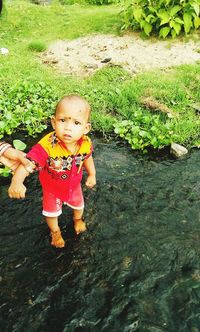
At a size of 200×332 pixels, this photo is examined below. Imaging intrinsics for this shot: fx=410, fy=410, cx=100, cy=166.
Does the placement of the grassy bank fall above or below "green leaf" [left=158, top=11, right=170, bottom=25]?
below

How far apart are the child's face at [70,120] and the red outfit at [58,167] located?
20cm

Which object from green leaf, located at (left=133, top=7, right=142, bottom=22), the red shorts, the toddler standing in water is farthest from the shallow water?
green leaf, located at (left=133, top=7, right=142, bottom=22)

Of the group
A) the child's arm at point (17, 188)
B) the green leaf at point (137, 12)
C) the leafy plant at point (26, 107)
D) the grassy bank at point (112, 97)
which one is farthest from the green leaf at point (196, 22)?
the child's arm at point (17, 188)

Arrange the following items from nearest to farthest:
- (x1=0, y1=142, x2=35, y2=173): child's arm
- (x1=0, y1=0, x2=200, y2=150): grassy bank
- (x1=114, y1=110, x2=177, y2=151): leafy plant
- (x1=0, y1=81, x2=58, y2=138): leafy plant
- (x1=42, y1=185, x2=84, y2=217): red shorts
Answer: (x1=0, y1=142, x2=35, y2=173): child's arm
(x1=42, y1=185, x2=84, y2=217): red shorts
(x1=114, y1=110, x2=177, y2=151): leafy plant
(x1=0, y1=0, x2=200, y2=150): grassy bank
(x1=0, y1=81, x2=58, y2=138): leafy plant

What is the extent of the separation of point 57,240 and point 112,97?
13.4ft

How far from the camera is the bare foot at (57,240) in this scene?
479 centimetres

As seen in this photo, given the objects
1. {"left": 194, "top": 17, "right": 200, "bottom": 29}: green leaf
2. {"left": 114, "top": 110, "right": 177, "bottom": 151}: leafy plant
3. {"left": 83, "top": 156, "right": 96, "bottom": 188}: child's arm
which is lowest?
{"left": 114, "top": 110, "right": 177, "bottom": 151}: leafy plant

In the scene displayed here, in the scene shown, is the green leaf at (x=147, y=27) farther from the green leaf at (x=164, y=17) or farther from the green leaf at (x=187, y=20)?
the green leaf at (x=187, y=20)

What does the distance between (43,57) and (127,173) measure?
5.21 metres

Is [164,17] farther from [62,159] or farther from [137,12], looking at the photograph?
[62,159]

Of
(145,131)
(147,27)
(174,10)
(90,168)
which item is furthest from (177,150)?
(147,27)

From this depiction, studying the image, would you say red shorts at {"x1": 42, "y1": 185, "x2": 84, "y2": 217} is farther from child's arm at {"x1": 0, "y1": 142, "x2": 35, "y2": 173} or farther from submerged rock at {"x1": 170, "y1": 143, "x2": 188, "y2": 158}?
submerged rock at {"x1": 170, "y1": 143, "x2": 188, "y2": 158}

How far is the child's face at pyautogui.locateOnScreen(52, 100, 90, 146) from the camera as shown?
382cm

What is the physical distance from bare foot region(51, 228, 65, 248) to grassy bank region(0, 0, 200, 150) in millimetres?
2617
